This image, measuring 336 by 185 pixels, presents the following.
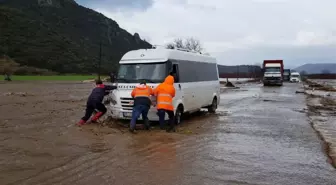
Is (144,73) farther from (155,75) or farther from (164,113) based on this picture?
(164,113)

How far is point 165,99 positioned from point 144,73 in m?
1.63

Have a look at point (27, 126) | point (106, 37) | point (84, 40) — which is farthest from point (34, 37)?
point (27, 126)

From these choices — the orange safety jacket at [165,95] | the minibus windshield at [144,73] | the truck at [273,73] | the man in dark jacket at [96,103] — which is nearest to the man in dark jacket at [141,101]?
the orange safety jacket at [165,95]

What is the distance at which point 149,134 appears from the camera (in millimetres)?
10961

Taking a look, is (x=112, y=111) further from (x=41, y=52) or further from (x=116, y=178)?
(x=41, y=52)

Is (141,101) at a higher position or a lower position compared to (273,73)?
lower

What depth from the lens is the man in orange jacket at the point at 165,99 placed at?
11.4 meters

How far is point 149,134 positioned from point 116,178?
4.45 m

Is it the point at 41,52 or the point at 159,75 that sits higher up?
the point at 41,52

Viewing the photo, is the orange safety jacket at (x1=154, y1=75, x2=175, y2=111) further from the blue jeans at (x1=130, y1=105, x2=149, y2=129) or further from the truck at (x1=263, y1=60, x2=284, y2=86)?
the truck at (x1=263, y1=60, x2=284, y2=86)

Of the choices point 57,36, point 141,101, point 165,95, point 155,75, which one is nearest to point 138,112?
point 141,101

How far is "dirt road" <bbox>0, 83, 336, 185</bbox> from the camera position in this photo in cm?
670

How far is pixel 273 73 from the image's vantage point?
161 feet

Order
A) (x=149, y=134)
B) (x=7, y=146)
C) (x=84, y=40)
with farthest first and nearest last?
(x=84, y=40)
(x=149, y=134)
(x=7, y=146)
